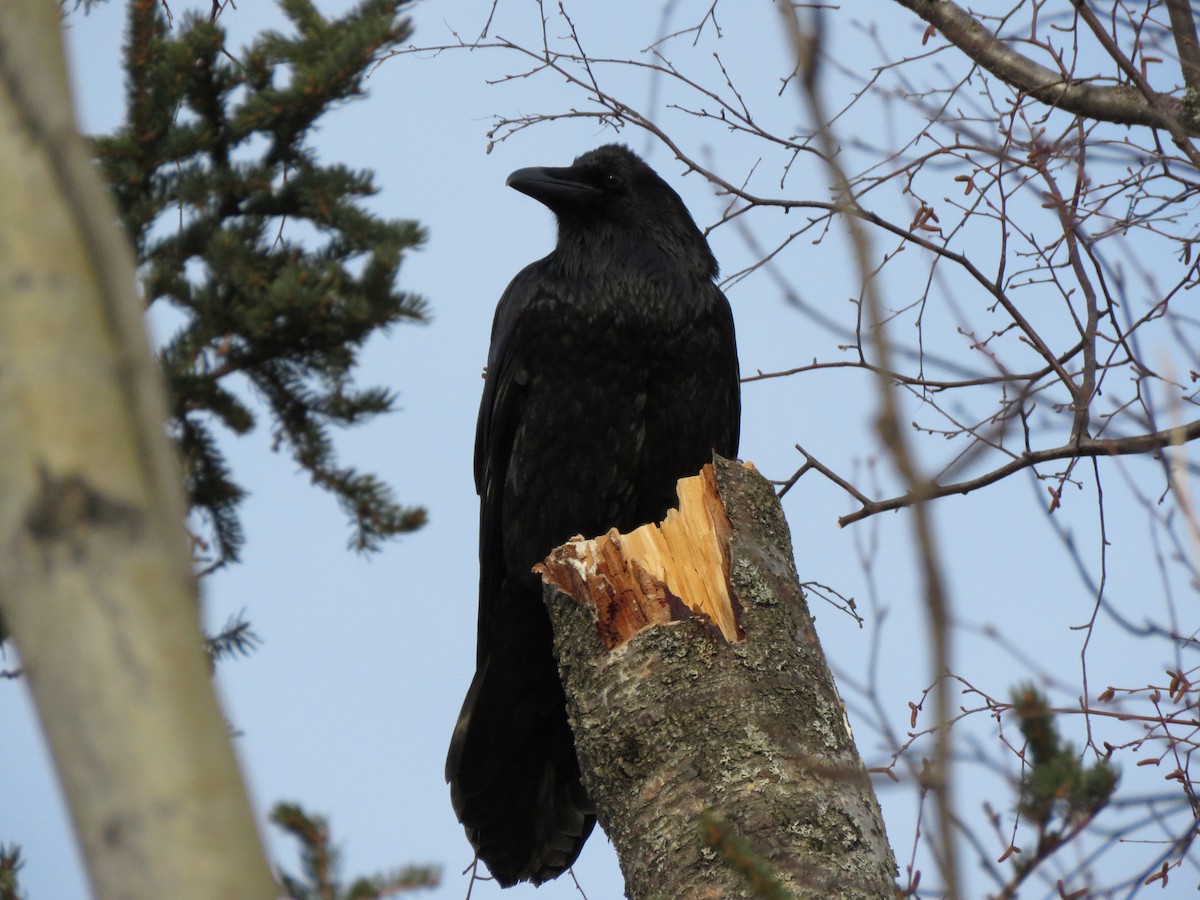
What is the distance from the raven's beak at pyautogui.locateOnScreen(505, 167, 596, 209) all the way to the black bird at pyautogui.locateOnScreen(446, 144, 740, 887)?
11.8 inches

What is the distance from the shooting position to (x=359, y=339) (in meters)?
4.45

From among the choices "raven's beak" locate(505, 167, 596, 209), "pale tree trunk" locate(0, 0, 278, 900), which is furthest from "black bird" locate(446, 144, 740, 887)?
"pale tree trunk" locate(0, 0, 278, 900)

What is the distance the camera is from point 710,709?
2.74m

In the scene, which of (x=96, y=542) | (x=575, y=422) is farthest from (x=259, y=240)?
(x=96, y=542)

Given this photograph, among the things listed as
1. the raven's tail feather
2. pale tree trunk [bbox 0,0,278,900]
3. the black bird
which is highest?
the black bird

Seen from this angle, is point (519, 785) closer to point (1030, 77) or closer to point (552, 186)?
point (552, 186)

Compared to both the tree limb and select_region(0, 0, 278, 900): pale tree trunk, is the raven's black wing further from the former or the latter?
select_region(0, 0, 278, 900): pale tree trunk

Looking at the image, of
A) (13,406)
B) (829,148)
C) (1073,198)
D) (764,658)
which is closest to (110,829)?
(13,406)

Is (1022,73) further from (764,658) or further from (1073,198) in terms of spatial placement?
(764,658)

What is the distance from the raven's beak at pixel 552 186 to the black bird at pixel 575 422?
0.30 m

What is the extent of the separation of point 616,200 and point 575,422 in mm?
1127

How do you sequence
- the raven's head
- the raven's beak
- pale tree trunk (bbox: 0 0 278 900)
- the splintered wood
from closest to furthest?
pale tree trunk (bbox: 0 0 278 900)
the splintered wood
the raven's head
the raven's beak

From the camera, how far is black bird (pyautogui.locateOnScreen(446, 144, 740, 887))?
4.43 m

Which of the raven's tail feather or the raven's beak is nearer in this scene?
the raven's tail feather
